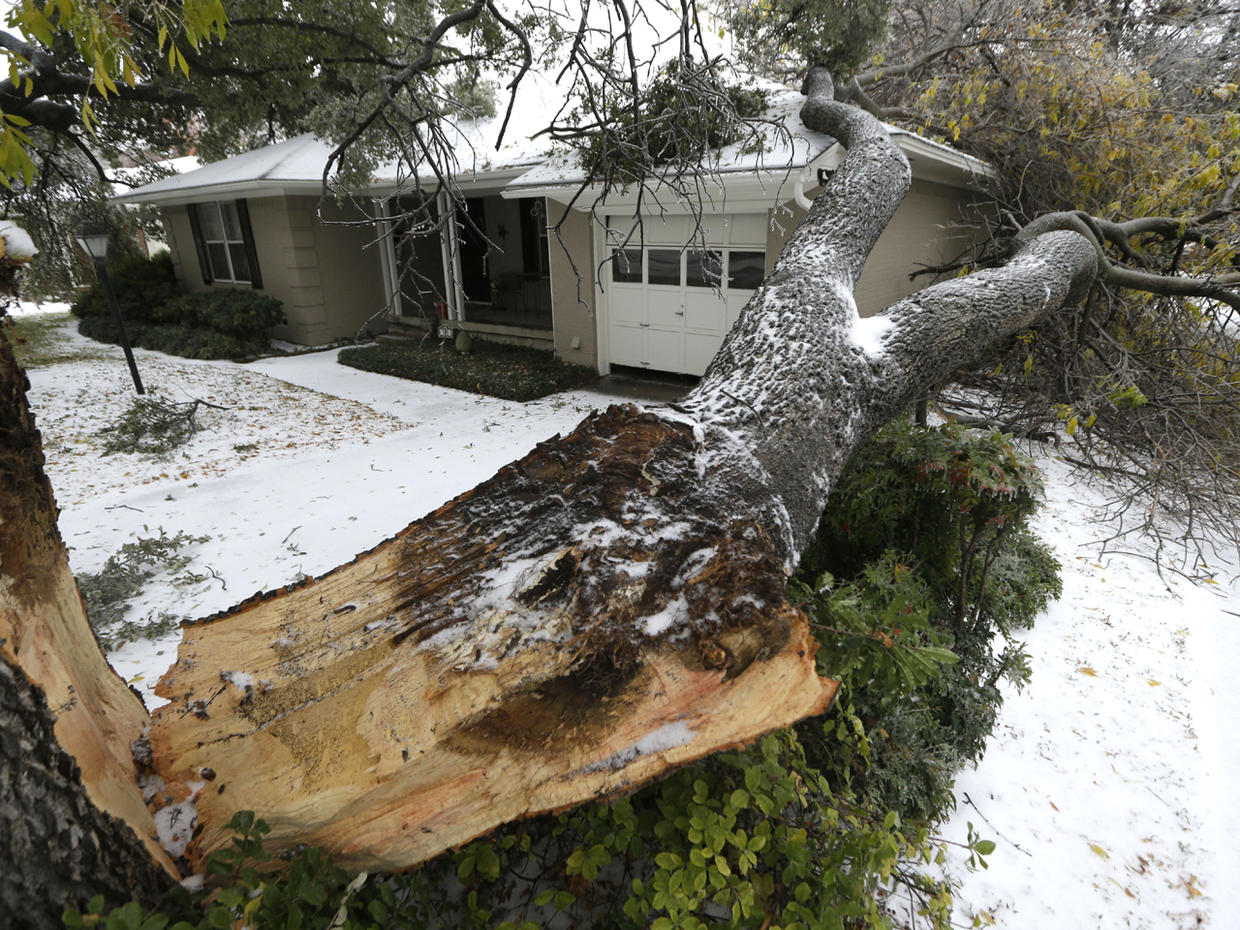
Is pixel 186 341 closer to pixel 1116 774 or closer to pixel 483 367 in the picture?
pixel 483 367

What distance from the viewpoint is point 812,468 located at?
2217 millimetres

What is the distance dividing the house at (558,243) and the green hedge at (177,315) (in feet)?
1.75

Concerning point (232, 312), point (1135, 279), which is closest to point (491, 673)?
point (1135, 279)

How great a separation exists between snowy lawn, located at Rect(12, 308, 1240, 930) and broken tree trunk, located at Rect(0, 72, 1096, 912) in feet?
4.89

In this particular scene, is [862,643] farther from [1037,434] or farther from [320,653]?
[1037,434]

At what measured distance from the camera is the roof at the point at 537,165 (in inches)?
245

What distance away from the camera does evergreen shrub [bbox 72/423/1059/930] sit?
1.48 m

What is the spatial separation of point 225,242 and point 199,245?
0.92m

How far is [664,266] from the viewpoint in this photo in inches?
323

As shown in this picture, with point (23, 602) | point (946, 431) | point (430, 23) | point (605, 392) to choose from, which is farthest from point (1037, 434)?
point (430, 23)

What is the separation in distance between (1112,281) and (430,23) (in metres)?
7.94

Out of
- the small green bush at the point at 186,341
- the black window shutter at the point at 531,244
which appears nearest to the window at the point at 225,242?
the small green bush at the point at 186,341

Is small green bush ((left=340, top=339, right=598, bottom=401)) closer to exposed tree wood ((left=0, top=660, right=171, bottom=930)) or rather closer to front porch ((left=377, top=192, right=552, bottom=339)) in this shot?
front porch ((left=377, top=192, right=552, bottom=339))

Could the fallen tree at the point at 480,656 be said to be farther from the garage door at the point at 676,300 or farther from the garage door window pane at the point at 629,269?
the garage door window pane at the point at 629,269
